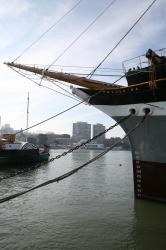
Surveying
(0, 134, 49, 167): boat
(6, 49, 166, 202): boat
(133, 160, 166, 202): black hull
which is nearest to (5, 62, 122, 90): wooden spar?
(6, 49, 166, 202): boat

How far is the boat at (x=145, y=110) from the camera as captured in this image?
33.0 feet

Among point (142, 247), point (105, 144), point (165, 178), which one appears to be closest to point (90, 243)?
point (142, 247)

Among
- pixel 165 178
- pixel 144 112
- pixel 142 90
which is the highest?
pixel 142 90

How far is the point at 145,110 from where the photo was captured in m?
10.4

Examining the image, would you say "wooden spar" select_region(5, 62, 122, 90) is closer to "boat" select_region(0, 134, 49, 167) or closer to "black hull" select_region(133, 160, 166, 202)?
"black hull" select_region(133, 160, 166, 202)

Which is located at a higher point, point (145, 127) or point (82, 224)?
point (145, 127)

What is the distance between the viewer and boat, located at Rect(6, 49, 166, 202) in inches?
396

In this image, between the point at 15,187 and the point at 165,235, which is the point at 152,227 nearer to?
the point at 165,235

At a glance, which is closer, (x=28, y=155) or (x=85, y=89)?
(x=85, y=89)

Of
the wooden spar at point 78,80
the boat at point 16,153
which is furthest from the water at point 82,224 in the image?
A: the boat at point 16,153

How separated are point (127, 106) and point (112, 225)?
195 inches

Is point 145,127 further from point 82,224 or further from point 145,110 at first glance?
point 82,224

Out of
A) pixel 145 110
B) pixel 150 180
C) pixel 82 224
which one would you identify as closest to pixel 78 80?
pixel 145 110

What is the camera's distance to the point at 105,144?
185250mm
